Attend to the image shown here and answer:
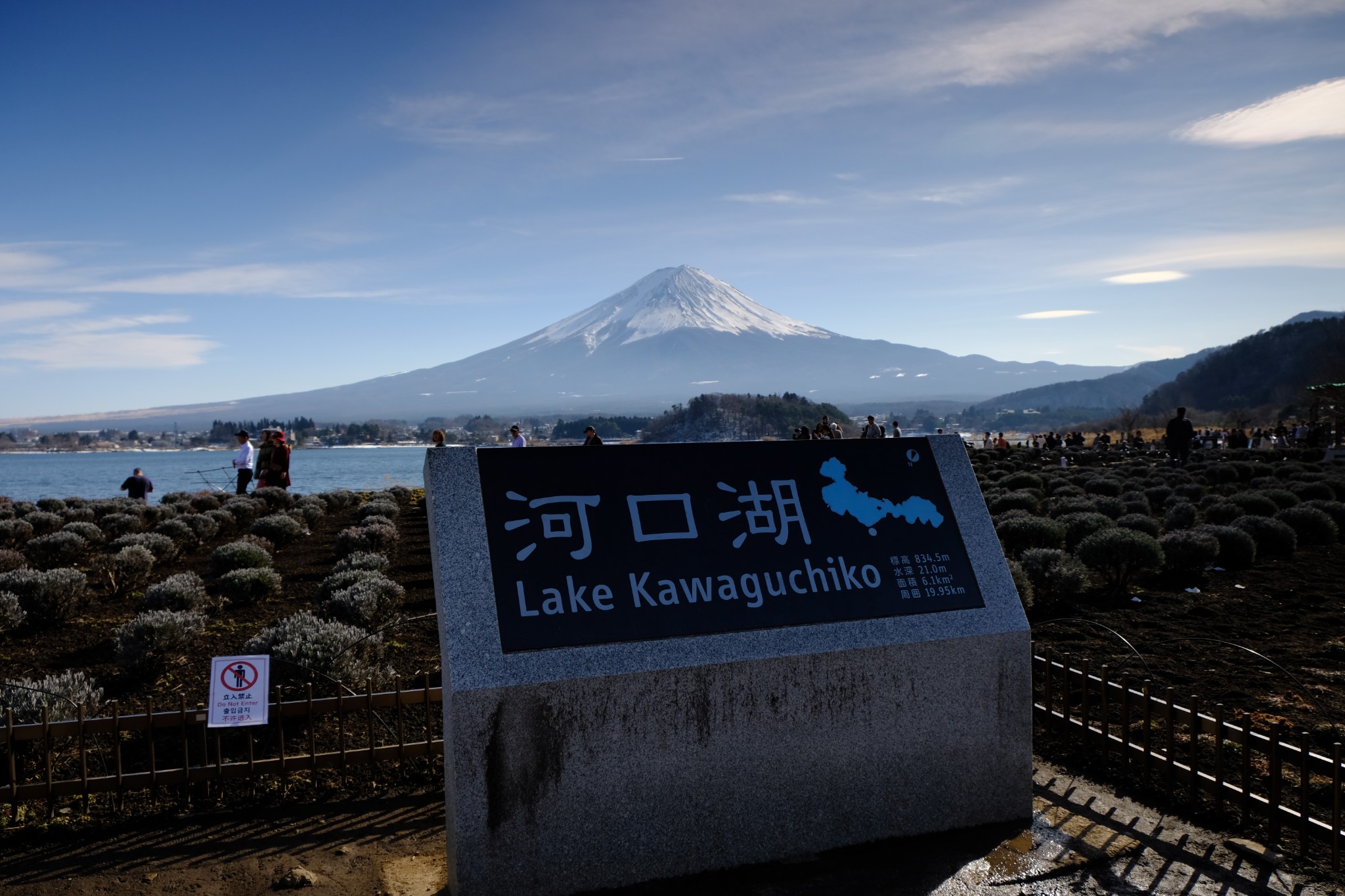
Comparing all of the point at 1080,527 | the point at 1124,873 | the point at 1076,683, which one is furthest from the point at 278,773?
the point at 1080,527

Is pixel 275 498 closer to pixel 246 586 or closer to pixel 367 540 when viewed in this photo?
pixel 367 540

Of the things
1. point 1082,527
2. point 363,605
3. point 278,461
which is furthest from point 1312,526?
point 278,461

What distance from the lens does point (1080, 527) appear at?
12.1m

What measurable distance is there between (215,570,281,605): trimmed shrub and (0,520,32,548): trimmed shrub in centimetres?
646

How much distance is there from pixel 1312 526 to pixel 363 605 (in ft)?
43.3

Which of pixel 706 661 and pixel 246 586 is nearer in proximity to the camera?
pixel 706 661

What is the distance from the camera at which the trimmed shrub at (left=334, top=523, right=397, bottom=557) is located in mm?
12336

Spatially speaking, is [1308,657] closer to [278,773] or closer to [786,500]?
[786,500]

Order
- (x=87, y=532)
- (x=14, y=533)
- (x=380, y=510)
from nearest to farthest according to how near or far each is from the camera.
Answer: (x=87, y=532) → (x=14, y=533) → (x=380, y=510)

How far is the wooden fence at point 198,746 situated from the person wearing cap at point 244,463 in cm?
1213

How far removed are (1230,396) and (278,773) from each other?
403ft

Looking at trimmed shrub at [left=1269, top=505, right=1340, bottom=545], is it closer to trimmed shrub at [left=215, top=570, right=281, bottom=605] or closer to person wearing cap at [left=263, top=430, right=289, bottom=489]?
trimmed shrub at [left=215, top=570, right=281, bottom=605]

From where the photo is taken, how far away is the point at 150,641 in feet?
21.3

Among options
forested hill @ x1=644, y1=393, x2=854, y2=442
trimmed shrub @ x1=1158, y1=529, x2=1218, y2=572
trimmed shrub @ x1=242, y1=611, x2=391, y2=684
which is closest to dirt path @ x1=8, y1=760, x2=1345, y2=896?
trimmed shrub @ x1=242, y1=611, x2=391, y2=684
